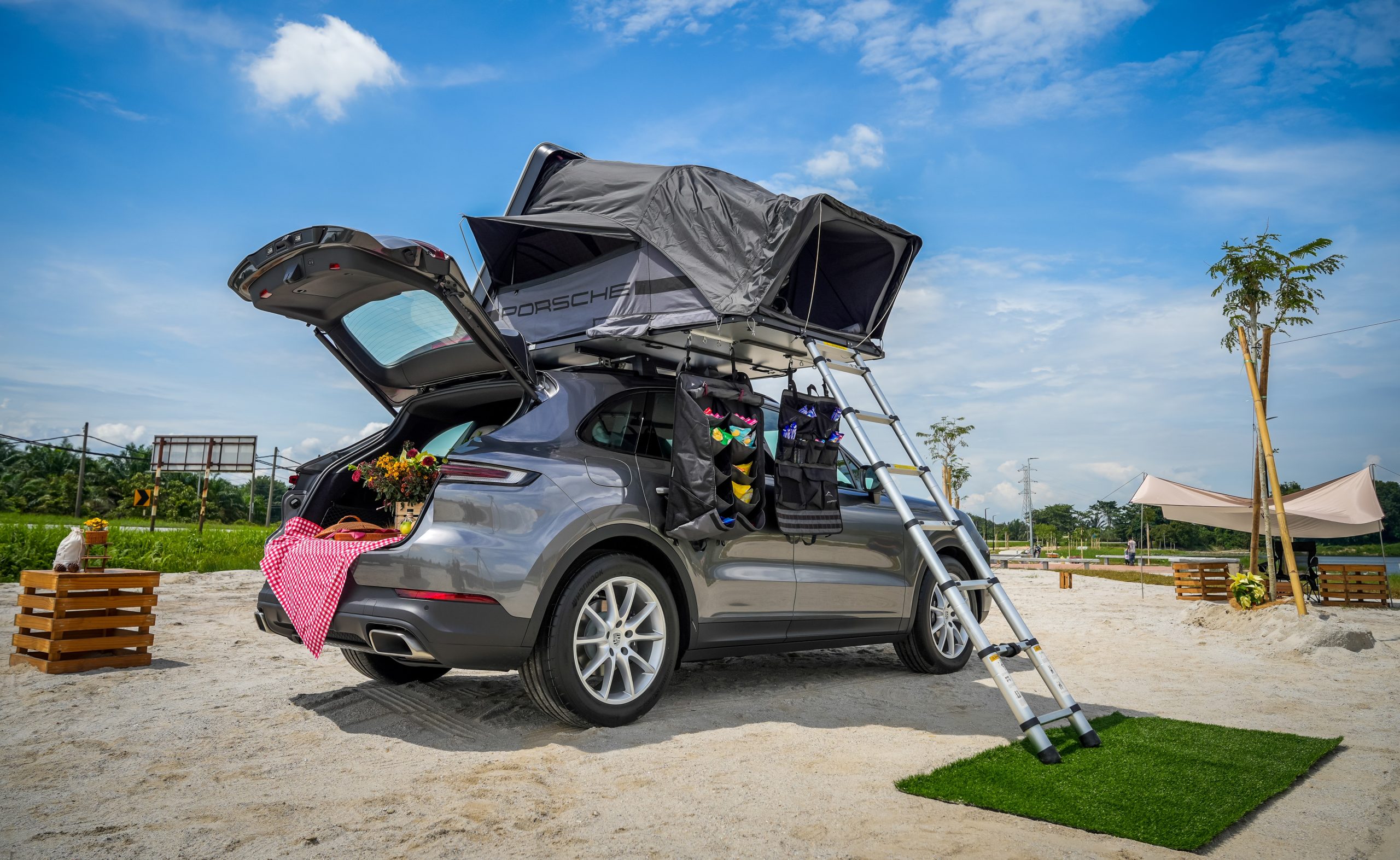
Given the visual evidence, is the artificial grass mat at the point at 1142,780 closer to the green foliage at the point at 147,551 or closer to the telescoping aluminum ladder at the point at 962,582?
the telescoping aluminum ladder at the point at 962,582

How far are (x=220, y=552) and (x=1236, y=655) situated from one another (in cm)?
1430

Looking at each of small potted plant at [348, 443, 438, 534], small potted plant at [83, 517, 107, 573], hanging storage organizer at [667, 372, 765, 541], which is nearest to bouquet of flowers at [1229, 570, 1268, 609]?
hanging storage organizer at [667, 372, 765, 541]

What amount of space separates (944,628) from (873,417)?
214cm

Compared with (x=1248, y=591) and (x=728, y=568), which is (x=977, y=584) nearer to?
(x=728, y=568)

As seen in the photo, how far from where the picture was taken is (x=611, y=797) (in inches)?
124

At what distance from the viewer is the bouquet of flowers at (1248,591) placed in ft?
34.9

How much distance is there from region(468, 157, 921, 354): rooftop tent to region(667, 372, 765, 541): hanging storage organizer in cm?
40

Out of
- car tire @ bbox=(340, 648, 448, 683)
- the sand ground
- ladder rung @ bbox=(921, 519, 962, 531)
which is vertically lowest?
the sand ground

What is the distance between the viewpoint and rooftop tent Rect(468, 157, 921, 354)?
4711 millimetres

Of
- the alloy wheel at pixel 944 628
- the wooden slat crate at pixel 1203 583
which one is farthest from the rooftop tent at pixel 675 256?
the wooden slat crate at pixel 1203 583

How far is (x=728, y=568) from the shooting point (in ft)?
15.3

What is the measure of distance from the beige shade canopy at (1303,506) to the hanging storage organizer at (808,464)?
53.0ft

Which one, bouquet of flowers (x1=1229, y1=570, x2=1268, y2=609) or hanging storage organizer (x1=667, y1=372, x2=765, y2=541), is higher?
hanging storage organizer (x1=667, y1=372, x2=765, y2=541)

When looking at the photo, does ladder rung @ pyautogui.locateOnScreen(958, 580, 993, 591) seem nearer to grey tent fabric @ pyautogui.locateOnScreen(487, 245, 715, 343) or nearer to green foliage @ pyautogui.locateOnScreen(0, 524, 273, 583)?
grey tent fabric @ pyautogui.locateOnScreen(487, 245, 715, 343)
